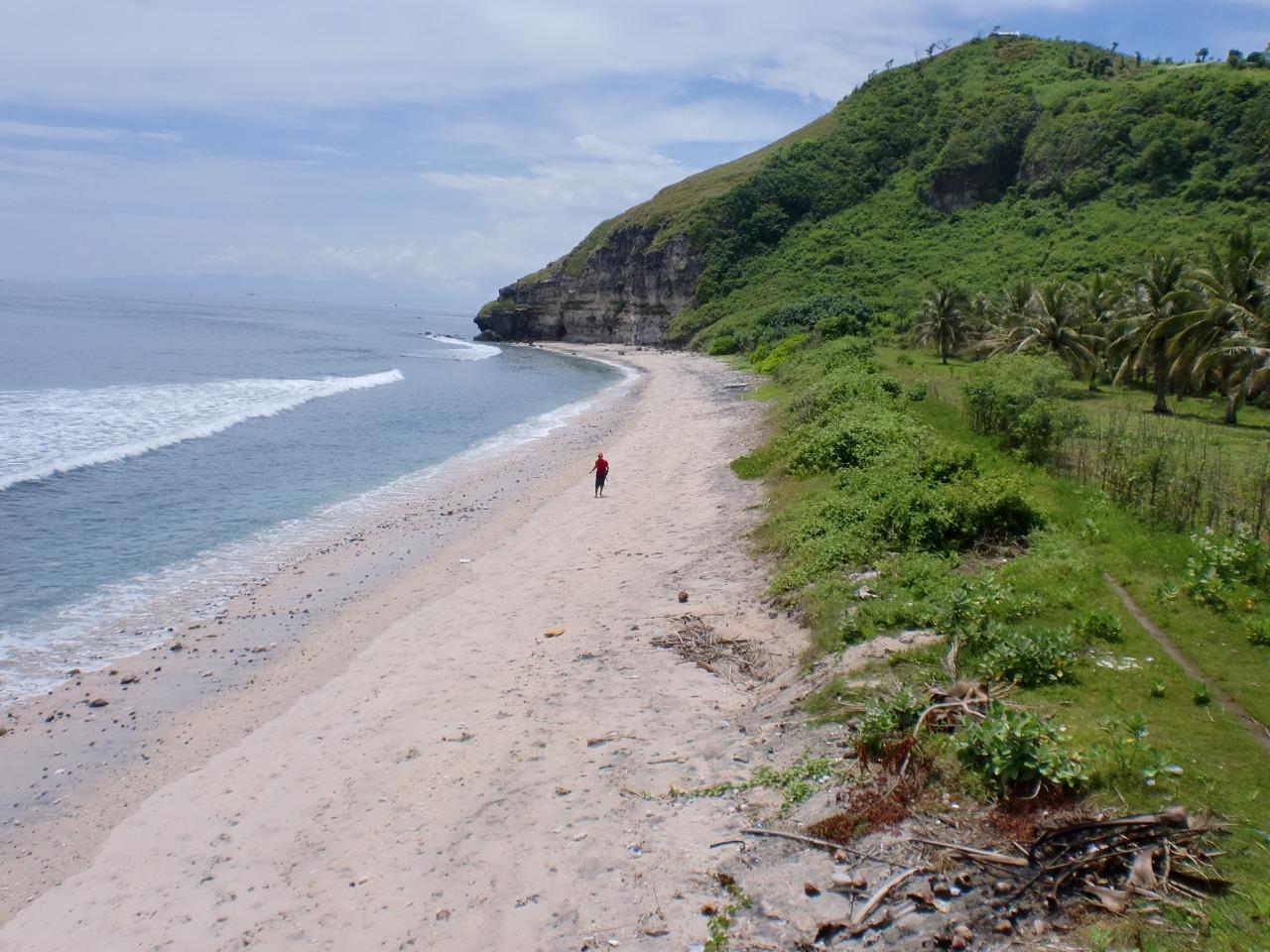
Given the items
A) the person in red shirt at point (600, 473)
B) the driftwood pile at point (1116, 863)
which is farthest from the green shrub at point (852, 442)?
the driftwood pile at point (1116, 863)

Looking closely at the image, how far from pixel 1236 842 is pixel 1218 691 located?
3.30 metres

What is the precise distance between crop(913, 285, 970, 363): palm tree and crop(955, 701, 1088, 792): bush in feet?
182

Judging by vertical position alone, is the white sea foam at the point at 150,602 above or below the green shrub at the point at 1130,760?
below

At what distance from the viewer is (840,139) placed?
120250 millimetres

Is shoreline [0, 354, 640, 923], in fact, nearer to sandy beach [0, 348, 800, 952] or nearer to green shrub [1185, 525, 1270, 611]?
sandy beach [0, 348, 800, 952]

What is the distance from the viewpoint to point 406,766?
33.6 ft

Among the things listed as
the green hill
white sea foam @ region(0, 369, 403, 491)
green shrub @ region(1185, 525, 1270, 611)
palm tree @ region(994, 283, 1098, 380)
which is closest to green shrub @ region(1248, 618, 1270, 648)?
green shrub @ region(1185, 525, 1270, 611)

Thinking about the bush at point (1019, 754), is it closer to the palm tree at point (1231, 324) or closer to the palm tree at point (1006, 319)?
the palm tree at point (1231, 324)

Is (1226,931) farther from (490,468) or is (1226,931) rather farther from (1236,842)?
(490,468)

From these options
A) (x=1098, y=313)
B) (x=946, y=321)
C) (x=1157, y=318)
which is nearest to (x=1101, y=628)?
(x=1157, y=318)

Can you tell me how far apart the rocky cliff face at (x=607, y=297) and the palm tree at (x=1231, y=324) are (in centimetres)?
7794

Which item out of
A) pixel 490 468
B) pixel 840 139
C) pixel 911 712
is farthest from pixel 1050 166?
pixel 911 712

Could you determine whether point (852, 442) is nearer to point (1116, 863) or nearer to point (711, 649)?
point (711, 649)

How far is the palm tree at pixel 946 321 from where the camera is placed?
59.9 meters
